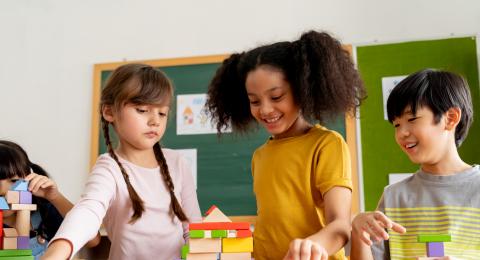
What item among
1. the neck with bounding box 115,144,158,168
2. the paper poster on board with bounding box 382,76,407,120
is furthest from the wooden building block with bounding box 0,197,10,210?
the paper poster on board with bounding box 382,76,407,120

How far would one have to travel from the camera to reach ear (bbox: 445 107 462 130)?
1.09 metres

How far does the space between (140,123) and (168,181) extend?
0.54ft

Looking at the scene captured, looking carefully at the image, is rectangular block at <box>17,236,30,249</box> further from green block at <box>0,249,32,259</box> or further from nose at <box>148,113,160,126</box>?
nose at <box>148,113,160,126</box>

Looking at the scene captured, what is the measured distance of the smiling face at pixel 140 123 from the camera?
47.9 inches

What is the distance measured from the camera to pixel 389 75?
2357 millimetres

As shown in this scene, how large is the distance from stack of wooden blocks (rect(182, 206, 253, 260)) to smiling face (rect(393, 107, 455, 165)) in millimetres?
467

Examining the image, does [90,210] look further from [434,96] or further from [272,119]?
[434,96]

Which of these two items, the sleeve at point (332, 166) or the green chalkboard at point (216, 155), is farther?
the green chalkboard at point (216, 155)

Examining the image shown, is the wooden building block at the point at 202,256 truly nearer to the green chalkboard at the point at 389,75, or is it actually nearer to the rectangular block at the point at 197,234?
the rectangular block at the point at 197,234

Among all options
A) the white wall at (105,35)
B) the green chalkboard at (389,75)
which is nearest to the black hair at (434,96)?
the green chalkboard at (389,75)

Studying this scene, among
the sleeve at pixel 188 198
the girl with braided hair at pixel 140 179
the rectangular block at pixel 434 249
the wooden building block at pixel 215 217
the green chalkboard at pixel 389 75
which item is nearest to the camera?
the rectangular block at pixel 434 249

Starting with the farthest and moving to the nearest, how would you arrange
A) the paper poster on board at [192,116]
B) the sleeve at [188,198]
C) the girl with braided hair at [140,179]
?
the paper poster on board at [192,116]
the sleeve at [188,198]
the girl with braided hair at [140,179]

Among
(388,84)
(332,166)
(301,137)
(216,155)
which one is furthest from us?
(216,155)

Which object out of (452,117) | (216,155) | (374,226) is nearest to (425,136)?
(452,117)
